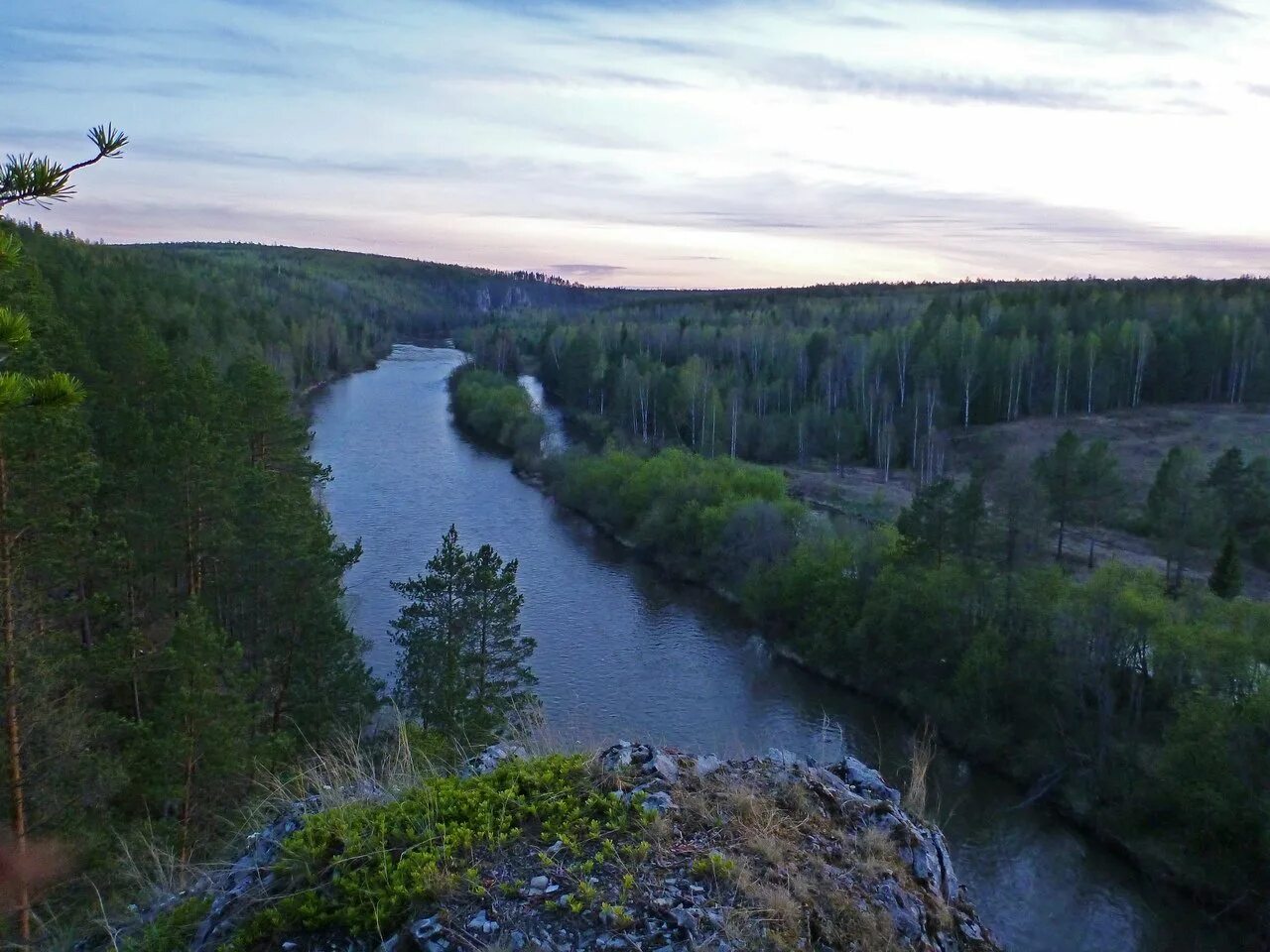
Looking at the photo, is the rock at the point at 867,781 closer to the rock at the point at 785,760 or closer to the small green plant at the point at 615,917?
the rock at the point at 785,760

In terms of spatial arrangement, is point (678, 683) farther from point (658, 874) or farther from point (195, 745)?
point (658, 874)

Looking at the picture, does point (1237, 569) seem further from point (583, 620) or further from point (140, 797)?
point (140, 797)

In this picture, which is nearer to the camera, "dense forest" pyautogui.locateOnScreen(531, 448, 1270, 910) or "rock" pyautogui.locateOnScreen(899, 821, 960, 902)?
"rock" pyautogui.locateOnScreen(899, 821, 960, 902)

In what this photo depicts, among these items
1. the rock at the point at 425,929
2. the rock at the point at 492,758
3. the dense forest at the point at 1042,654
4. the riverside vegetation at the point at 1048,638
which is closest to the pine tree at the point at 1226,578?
the riverside vegetation at the point at 1048,638

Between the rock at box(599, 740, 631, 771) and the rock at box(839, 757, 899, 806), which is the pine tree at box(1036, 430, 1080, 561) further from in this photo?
the rock at box(599, 740, 631, 771)

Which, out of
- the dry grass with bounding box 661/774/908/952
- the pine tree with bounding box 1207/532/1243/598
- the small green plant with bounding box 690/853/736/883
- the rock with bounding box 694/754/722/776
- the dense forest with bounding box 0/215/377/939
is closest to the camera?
the dry grass with bounding box 661/774/908/952

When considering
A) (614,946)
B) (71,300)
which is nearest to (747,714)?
(614,946)

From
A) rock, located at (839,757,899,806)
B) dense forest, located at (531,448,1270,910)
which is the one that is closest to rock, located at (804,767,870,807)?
rock, located at (839,757,899,806)
